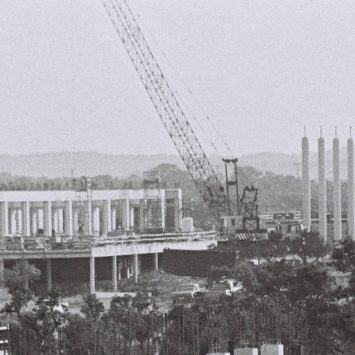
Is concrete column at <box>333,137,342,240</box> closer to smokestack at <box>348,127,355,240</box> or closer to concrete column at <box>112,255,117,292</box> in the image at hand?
smokestack at <box>348,127,355,240</box>

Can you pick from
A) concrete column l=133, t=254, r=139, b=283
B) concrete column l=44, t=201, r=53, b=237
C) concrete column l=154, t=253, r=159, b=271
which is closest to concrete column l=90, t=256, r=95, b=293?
concrete column l=133, t=254, r=139, b=283

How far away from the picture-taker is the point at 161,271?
8475cm

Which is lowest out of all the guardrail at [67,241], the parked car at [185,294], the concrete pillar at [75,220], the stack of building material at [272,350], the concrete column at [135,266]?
the stack of building material at [272,350]

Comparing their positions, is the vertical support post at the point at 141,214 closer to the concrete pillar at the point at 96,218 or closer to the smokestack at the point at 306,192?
the concrete pillar at the point at 96,218

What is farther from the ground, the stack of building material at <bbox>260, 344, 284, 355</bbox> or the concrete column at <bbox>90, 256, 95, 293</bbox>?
the concrete column at <bbox>90, 256, 95, 293</bbox>

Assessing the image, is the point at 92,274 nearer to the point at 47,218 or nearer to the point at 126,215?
the point at 47,218

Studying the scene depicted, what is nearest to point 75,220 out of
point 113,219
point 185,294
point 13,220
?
point 13,220

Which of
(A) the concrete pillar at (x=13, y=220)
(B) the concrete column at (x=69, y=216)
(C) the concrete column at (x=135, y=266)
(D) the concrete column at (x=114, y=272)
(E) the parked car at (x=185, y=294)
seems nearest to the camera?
(E) the parked car at (x=185, y=294)

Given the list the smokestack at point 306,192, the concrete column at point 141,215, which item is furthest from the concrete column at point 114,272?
the smokestack at point 306,192

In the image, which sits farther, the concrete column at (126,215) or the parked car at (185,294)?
the concrete column at (126,215)

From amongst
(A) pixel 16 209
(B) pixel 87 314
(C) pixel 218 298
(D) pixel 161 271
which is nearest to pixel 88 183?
(A) pixel 16 209

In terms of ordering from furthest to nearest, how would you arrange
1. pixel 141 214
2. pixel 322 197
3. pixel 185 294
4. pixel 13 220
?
pixel 322 197 → pixel 13 220 → pixel 141 214 → pixel 185 294

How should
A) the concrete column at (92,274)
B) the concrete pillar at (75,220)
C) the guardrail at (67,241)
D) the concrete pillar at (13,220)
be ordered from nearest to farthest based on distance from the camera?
the concrete column at (92,274) < the guardrail at (67,241) < the concrete pillar at (75,220) < the concrete pillar at (13,220)

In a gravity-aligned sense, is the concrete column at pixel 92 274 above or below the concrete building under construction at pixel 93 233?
below
